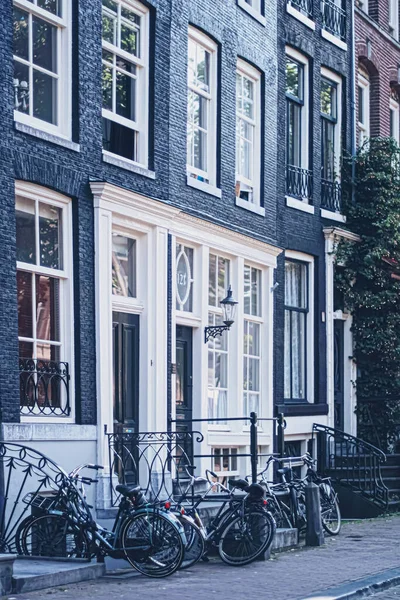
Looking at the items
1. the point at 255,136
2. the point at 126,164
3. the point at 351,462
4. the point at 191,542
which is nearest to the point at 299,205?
the point at 255,136

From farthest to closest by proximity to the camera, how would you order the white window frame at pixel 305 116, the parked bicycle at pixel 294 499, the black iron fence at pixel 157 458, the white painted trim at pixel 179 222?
the white window frame at pixel 305 116
the parked bicycle at pixel 294 499
the white painted trim at pixel 179 222
the black iron fence at pixel 157 458

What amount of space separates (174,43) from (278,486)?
618 centimetres

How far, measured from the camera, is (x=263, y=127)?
68.6ft

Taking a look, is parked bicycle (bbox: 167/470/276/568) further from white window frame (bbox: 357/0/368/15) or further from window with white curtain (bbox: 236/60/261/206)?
white window frame (bbox: 357/0/368/15)

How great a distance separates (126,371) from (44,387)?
212 centimetres

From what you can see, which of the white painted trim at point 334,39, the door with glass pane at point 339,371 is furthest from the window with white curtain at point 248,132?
the door with glass pane at point 339,371

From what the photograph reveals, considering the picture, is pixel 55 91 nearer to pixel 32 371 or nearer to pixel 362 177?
pixel 32 371

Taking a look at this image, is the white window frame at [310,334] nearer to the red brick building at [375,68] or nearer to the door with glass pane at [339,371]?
the door with glass pane at [339,371]

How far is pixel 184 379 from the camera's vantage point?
60.5 feet

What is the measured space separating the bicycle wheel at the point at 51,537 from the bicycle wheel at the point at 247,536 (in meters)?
1.92

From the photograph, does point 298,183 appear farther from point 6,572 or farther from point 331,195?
point 6,572

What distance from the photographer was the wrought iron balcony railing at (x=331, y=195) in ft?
77.2

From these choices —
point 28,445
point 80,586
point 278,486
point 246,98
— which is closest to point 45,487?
point 28,445

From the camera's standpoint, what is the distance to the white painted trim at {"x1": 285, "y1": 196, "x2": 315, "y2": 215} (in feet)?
72.5
